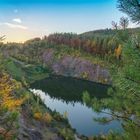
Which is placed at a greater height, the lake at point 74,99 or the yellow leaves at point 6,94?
the yellow leaves at point 6,94

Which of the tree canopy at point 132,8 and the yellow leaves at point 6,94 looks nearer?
the tree canopy at point 132,8

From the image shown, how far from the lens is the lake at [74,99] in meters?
89.6

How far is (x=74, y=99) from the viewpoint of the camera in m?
138

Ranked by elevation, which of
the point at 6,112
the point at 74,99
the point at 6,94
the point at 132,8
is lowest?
the point at 74,99

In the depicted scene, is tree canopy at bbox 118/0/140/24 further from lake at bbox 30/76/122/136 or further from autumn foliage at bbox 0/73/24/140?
lake at bbox 30/76/122/136

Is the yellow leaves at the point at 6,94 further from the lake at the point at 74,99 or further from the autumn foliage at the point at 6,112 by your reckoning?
the lake at the point at 74,99

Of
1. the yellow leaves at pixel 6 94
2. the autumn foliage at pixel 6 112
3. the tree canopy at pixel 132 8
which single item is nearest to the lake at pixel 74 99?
the yellow leaves at pixel 6 94

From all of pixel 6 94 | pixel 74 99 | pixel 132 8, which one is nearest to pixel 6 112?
pixel 6 94

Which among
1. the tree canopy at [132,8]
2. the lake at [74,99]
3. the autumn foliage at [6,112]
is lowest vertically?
the lake at [74,99]

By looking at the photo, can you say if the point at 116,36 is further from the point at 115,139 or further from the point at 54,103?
the point at 54,103

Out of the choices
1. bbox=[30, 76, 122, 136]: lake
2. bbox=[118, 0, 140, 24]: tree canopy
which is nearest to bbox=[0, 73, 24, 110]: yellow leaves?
bbox=[118, 0, 140, 24]: tree canopy

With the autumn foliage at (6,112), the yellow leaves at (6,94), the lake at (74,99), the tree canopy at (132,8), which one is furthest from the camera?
the lake at (74,99)

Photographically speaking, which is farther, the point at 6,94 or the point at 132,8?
the point at 6,94

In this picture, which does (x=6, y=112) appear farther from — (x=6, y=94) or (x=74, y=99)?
(x=74, y=99)
